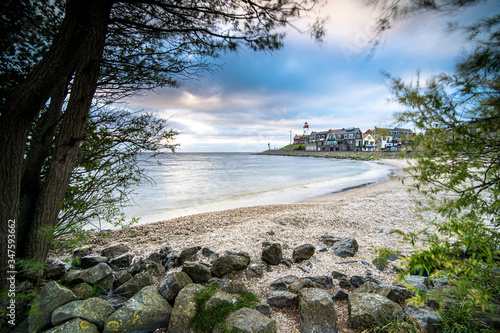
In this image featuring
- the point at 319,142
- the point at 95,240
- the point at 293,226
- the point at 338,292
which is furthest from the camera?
the point at 319,142

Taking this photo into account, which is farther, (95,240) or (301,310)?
(95,240)

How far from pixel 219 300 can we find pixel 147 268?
1.84 meters

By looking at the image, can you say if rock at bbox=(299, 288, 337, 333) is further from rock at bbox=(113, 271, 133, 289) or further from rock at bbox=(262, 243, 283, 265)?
rock at bbox=(113, 271, 133, 289)

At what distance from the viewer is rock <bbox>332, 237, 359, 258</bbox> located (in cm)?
447

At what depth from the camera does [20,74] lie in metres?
2.87

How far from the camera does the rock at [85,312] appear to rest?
7.95 feet

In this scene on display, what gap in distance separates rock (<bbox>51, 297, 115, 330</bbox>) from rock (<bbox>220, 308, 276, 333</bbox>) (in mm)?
1380

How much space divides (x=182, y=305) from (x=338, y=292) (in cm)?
216

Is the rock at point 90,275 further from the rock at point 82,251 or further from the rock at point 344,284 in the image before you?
the rock at point 344,284

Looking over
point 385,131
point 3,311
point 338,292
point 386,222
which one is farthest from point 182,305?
point 386,222

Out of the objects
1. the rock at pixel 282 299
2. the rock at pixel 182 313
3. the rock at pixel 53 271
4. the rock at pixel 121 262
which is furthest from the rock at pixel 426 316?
the rock at pixel 53 271

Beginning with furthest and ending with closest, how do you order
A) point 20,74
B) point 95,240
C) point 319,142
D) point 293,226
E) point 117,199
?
point 319,142
point 293,226
point 95,240
point 117,199
point 20,74

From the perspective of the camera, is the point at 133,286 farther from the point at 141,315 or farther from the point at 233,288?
the point at 233,288

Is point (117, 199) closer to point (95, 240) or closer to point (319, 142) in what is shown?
point (95, 240)
